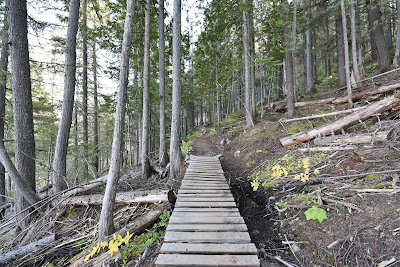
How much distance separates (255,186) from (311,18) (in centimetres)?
1276

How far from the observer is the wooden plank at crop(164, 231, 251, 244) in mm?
2967

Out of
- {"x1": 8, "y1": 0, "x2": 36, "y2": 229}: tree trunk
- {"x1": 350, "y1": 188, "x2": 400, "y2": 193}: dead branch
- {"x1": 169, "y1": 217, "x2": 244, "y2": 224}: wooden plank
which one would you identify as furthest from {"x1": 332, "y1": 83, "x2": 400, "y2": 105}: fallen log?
{"x1": 8, "y1": 0, "x2": 36, "y2": 229}: tree trunk

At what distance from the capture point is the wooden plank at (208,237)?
297cm

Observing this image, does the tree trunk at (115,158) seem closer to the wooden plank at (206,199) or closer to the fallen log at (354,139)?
the wooden plank at (206,199)

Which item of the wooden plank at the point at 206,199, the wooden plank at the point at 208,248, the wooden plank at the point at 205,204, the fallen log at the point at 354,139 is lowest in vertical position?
the wooden plank at the point at 208,248

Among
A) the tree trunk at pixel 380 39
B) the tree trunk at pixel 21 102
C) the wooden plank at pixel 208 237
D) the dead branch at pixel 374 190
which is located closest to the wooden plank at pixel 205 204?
the wooden plank at pixel 208 237

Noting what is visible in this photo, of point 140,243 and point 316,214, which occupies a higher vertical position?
point 316,214

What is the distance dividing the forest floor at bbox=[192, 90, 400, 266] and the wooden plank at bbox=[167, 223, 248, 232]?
1.51 feet

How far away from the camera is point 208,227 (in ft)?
10.9

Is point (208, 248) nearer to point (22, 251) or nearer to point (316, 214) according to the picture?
point (316, 214)

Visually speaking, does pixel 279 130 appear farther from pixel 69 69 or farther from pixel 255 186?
pixel 69 69

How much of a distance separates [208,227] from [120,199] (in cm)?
321

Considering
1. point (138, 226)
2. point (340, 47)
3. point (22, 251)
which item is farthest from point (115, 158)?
point (340, 47)

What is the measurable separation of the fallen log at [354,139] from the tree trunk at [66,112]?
862 cm
